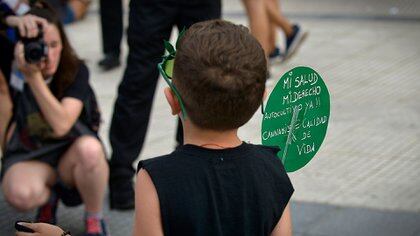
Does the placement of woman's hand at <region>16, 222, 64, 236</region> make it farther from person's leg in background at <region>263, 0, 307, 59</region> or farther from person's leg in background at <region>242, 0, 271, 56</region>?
person's leg in background at <region>263, 0, 307, 59</region>

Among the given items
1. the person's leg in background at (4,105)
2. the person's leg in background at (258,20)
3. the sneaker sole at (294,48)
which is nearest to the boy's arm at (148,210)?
the person's leg in background at (4,105)

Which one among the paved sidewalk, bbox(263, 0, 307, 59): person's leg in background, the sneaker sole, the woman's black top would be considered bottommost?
the paved sidewalk

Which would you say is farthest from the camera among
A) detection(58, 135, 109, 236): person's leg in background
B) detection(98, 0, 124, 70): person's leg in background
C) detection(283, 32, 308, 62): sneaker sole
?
detection(98, 0, 124, 70): person's leg in background

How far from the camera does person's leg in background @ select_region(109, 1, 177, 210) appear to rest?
15.1 feet

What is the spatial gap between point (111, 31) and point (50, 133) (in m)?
3.84

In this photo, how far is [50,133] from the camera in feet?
13.7

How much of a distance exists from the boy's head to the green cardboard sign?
22 cm

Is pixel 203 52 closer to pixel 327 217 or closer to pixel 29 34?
pixel 29 34

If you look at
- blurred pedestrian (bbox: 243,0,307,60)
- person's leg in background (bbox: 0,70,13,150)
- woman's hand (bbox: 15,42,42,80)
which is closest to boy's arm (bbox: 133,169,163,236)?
woman's hand (bbox: 15,42,42,80)

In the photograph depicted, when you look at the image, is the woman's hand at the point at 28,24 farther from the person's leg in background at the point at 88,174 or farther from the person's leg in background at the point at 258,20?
the person's leg in background at the point at 258,20

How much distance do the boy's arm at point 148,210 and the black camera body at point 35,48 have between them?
2.07 m

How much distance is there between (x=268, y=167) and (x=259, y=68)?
25 centimetres

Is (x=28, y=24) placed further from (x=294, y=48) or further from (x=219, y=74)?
(x=294, y=48)

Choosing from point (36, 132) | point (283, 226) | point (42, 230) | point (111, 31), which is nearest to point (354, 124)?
point (36, 132)
